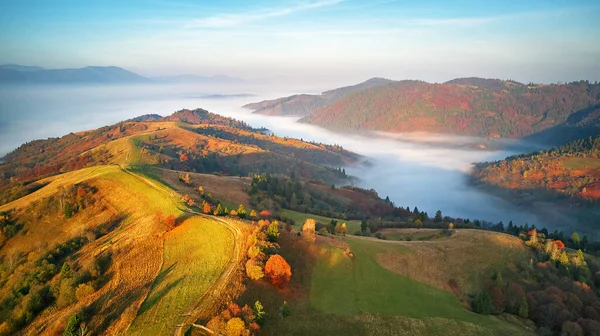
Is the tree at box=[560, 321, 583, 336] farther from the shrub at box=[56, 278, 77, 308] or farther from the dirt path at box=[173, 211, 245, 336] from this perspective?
the shrub at box=[56, 278, 77, 308]

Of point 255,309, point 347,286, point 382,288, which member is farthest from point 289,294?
point 382,288

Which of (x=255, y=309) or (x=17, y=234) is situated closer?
(x=255, y=309)

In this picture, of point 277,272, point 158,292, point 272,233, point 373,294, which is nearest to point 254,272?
point 277,272

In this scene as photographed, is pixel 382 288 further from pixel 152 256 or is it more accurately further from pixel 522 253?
pixel 522 253

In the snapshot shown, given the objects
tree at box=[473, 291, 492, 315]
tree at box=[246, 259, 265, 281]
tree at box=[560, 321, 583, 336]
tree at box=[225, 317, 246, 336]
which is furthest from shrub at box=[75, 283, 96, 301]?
tree at box=[560, 321, 583, 336]

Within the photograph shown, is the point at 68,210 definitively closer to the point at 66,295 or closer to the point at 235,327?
the point at 66,295
